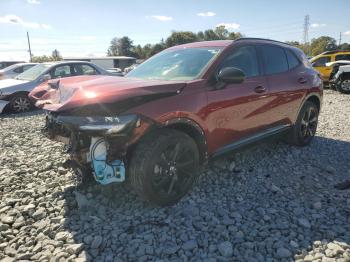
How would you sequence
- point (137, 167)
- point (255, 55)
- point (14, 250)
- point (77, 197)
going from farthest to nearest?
1. point (255, 55)
2. point (77, 197)
3. point (137, 167)
4. point (14, 250)

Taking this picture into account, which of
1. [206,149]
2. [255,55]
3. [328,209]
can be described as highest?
[255,55]

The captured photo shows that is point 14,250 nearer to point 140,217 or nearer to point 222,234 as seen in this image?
point 140,217

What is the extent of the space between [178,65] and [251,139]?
1373 mm

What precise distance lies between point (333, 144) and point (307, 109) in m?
0.91

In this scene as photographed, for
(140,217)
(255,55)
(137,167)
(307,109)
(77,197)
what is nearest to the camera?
(137,167)

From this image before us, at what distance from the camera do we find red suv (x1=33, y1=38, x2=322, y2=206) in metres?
2.99

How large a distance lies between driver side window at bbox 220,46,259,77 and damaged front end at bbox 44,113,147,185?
156 centimetres

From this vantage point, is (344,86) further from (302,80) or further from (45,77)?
(45,77)

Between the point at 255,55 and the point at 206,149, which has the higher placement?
the point at 255,55

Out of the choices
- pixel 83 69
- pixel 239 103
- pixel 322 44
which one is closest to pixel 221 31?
pixel 322 44

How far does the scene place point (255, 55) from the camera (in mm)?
4457

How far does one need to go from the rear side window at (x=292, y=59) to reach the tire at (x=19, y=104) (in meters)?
7.92

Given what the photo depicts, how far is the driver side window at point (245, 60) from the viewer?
4.00 metres

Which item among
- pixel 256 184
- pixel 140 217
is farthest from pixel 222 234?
pixel 256 184
